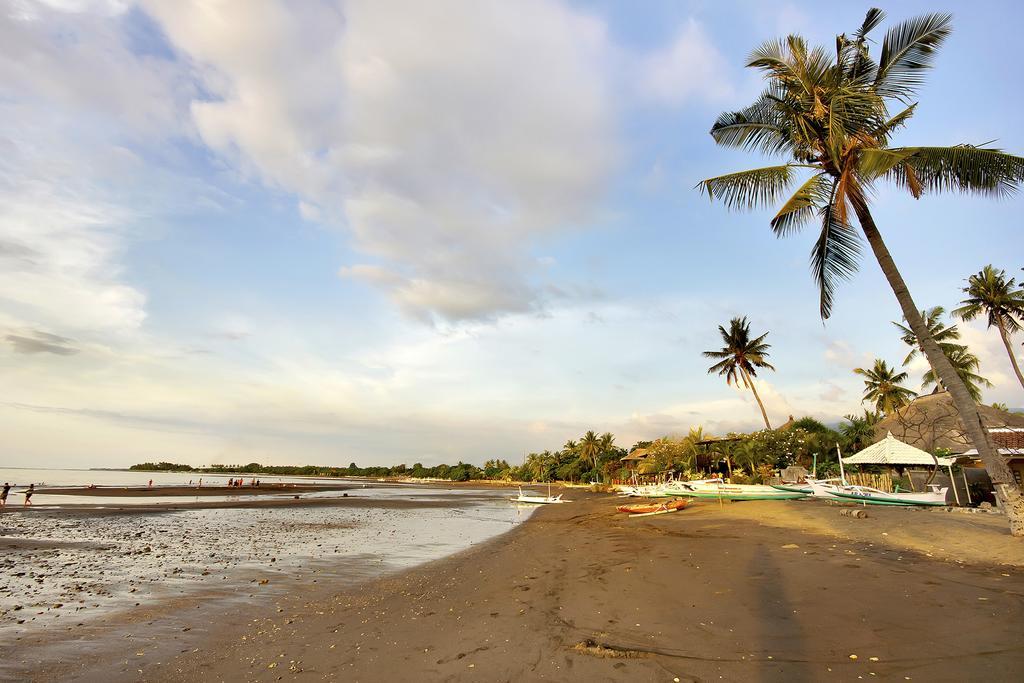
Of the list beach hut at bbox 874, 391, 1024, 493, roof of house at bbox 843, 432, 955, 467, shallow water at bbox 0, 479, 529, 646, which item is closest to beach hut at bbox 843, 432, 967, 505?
roof of house at bbox 843, 432, 955, 467

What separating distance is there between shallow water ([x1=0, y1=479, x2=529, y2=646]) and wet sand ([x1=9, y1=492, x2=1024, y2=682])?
6.49 feet

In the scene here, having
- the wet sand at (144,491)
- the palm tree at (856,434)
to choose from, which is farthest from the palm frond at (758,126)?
the wet sand at (144,491)

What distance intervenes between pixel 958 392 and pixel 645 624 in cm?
1051

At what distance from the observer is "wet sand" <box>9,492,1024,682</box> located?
571 cm

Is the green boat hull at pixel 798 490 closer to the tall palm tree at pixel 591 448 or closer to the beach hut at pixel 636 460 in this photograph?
the beach hut at pixel 636 460

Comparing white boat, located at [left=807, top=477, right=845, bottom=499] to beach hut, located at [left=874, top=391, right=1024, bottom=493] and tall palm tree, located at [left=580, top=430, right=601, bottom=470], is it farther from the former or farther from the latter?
tall palm tree, located at [left=580, top=430, right=601, bottom=470]

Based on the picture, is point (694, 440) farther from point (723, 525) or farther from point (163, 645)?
point (163, 645)

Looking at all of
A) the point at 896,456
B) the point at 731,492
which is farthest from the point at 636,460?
the point at 896,456

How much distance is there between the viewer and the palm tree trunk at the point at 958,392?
431 inches

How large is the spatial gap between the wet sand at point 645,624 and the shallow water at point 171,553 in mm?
1980

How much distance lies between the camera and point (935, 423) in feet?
120

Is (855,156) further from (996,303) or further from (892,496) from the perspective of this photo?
(996,303)

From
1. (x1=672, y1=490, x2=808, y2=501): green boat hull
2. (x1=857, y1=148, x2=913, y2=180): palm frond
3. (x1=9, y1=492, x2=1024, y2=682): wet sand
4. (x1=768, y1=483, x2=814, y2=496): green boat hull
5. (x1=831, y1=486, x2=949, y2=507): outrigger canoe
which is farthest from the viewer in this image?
(x1=672, y1=490, x2=808, y2=501): green boat hull

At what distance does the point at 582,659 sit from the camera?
20.0 feet
